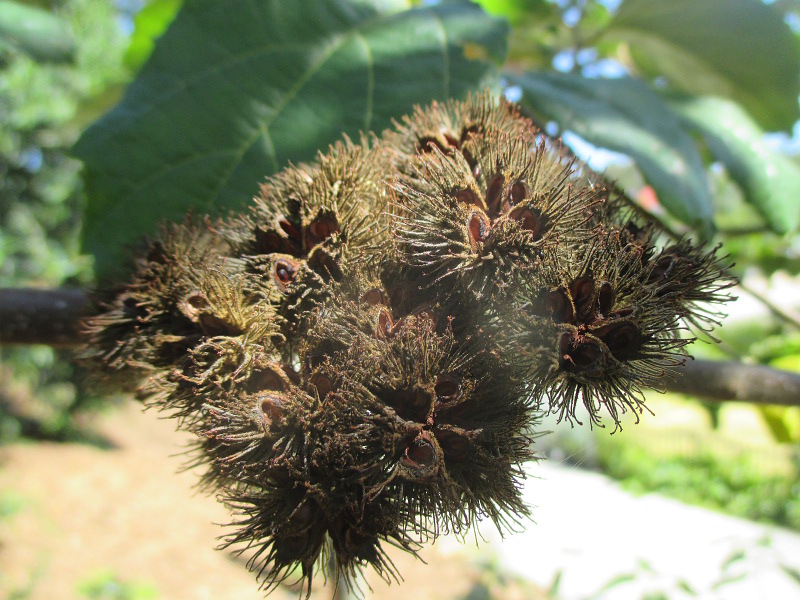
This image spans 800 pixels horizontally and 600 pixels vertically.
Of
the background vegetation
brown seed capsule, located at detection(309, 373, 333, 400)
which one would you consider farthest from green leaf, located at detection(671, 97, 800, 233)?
brown seed capsule, located at detection(309, 373, 333, 400)

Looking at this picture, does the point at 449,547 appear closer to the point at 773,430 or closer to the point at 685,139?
the point at 773,430

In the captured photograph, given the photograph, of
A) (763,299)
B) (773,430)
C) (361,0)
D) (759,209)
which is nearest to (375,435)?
(361,0)

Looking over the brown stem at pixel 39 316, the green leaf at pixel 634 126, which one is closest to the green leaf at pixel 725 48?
the green leaf at pixel 634 126

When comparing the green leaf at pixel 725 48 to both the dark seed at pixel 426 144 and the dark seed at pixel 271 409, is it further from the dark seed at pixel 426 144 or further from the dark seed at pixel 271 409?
the dark seed at pixel 271 409

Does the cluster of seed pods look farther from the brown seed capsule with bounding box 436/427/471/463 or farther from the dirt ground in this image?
the dirt ground

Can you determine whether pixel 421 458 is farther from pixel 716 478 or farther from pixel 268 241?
pixel 716 478
